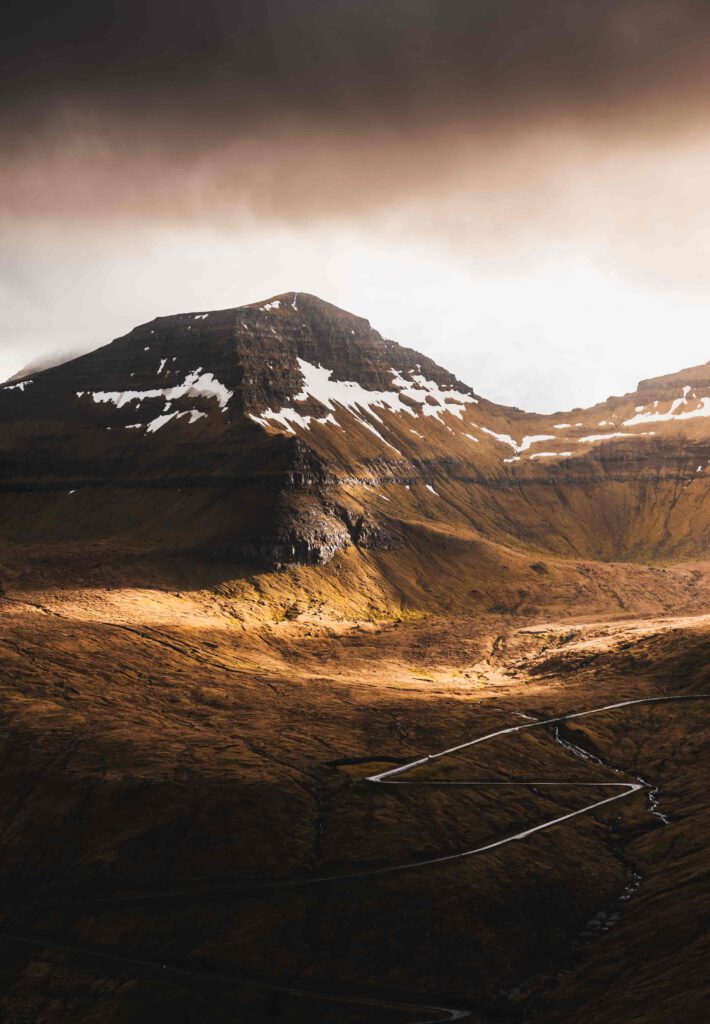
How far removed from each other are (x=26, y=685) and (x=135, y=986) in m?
64.7

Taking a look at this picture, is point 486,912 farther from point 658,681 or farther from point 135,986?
point 658,681

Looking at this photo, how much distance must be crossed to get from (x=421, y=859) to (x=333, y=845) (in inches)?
373

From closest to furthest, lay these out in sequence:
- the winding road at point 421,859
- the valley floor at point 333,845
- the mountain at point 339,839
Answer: the winding road at point 421,859 → the valley floor at point 333,845 → the mountain at point 339,839

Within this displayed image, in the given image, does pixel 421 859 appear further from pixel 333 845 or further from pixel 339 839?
pixel 333 845

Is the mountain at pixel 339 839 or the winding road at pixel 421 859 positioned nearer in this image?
the winding road at pixel 421 859

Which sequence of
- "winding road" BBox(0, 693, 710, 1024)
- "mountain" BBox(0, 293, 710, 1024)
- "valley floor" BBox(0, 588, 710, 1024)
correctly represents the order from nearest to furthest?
"winding road" BBox(0, 693, 710, 1024), "valley floor" BBox(0, 588, 710, 1024), "mountain" BBox(0, 293, 710, 1024)

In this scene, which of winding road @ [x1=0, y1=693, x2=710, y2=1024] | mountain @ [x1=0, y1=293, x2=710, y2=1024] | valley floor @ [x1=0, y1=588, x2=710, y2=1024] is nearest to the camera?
winding road @ [x1=0, y1=693, x2=710, y2=1024]

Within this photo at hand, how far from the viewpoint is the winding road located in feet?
204

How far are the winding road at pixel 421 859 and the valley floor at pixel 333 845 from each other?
1.07ft

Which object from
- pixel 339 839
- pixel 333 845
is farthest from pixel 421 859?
pixel 333 845

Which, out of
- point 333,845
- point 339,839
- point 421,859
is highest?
point 339,839

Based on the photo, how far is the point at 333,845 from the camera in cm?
8269

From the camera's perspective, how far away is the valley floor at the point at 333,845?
63.3 meters

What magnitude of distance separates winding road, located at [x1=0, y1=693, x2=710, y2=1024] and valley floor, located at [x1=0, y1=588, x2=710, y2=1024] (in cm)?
33
